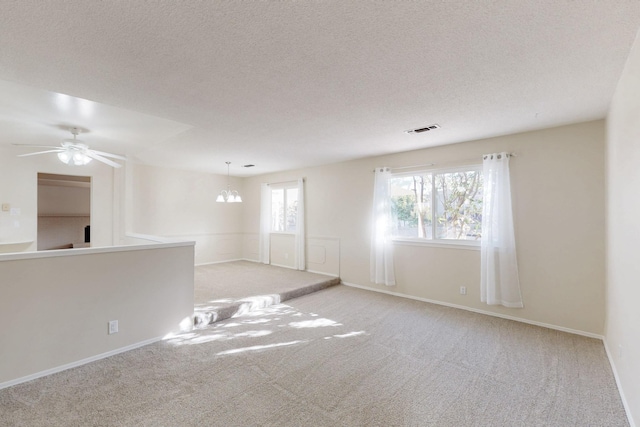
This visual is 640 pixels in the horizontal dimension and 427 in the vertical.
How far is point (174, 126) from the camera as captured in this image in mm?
3650

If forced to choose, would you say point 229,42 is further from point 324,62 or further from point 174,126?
point 174,126

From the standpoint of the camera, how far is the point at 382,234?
16.4ft

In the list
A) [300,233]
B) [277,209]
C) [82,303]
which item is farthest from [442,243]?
[82,303]

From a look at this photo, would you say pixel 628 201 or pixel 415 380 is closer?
pixel 628 201

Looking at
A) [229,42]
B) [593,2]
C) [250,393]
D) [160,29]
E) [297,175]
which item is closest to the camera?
[593,2]

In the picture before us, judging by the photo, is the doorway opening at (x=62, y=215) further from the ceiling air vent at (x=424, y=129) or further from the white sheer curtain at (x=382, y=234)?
the ceiling air vent at (x=424, y=129)

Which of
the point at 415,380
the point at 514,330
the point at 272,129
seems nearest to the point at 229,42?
the point at 272,129

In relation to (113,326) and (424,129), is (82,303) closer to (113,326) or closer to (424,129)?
(113,326)

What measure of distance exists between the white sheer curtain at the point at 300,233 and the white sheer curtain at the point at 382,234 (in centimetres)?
193

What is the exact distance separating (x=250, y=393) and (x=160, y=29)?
8.92 feet

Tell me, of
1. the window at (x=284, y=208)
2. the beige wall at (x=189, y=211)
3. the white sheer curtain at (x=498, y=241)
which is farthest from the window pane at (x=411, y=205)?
the beige wall at (x=189, y=211)

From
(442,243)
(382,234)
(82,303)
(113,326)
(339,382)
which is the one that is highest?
(382,234)

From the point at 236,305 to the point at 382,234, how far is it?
2.76m

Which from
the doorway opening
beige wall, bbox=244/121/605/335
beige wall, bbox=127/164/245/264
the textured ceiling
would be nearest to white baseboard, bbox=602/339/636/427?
beige wall, bbox=244/121/605/335
